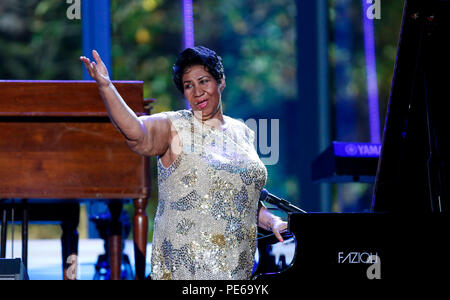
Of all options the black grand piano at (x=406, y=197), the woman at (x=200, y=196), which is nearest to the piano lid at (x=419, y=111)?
the black grand piano at (x=406, y=197)

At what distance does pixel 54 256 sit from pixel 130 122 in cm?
345

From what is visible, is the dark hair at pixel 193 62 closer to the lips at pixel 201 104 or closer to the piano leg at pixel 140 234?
the lips at pixel 201 104

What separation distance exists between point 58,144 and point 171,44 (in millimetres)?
3460

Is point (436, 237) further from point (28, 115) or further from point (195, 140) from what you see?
point (28, 115)

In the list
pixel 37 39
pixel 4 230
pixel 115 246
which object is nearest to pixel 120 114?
pixel 115 246

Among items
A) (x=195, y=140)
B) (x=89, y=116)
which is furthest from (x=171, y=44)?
(x=195, y=140)

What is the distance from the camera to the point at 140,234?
3.15 m

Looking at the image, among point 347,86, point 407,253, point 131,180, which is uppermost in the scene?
point 347,86

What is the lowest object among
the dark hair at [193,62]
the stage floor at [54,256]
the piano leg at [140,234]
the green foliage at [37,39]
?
the stage floor at [54,256]

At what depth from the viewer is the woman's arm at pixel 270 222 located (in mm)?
2417

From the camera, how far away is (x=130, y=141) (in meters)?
2.24

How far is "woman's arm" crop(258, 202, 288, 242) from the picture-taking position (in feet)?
7.93

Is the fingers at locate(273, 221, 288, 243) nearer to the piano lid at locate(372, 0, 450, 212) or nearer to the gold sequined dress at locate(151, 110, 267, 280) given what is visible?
the gold sequined dress at locate(151, 110, 267, 280)

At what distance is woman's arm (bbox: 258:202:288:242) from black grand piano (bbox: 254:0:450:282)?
0.40 meters
